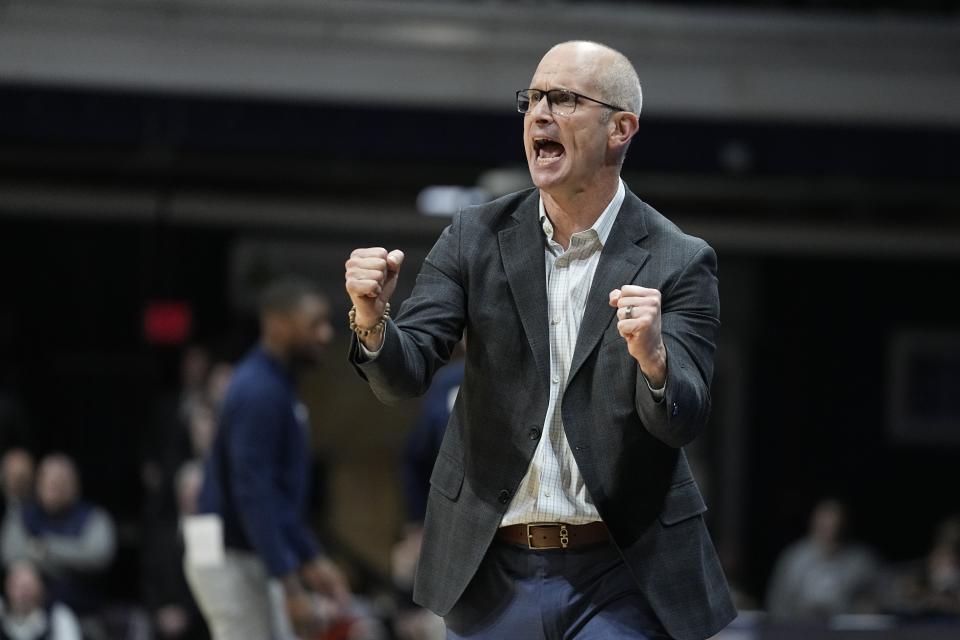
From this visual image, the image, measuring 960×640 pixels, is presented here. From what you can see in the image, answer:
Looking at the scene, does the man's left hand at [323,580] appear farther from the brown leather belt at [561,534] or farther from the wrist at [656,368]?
the wrist at [656,368]

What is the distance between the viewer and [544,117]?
3.26m

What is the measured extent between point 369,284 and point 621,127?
0.74m

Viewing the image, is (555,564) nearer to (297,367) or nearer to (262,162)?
(297,367)

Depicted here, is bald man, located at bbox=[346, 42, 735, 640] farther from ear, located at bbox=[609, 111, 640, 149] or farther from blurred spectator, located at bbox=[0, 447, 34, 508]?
blurred spectator, located at bbox=[0, 447, 34, 508]

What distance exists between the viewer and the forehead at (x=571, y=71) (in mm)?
3252

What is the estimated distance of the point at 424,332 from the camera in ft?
10.6

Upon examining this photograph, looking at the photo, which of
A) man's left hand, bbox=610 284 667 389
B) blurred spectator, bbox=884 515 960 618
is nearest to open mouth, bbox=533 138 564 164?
man's left hand, bbox=610 284 667 389

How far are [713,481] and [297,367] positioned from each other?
7.56 meters

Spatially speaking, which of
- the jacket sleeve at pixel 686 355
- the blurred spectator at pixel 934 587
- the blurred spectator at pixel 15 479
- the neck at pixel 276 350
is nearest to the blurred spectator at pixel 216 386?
the blurred spectator at pixel 15 479

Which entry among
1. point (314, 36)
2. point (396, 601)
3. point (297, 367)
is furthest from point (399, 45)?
point (297, 367)

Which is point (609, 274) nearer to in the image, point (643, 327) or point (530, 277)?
point (530, 277)

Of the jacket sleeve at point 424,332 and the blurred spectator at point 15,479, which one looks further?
the blurred spectator at point 15,479

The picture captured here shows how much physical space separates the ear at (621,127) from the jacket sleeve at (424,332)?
15.9 inches

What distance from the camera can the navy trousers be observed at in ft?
10.6
